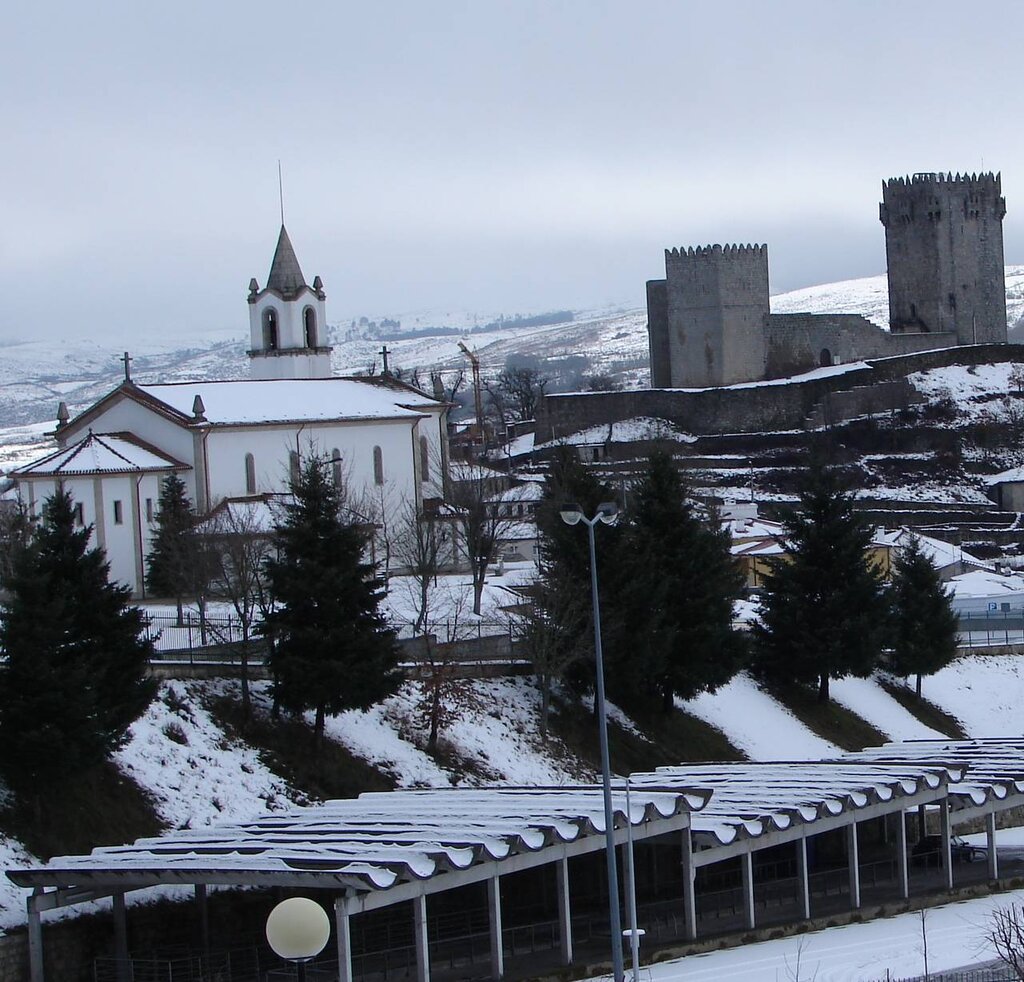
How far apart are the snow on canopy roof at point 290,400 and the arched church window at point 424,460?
1.23 meters

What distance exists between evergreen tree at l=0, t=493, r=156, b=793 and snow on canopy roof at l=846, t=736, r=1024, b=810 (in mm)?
14923

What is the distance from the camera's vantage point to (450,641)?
48219mm

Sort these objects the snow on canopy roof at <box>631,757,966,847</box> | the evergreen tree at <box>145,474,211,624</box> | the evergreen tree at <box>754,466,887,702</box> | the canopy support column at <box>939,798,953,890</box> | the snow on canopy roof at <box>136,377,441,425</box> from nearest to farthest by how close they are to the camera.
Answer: the snow on canopy roof at <box>631,757,966,847</box>, the canopy support column at <box>939,798,953,890</box>, the evergreen tree at <box>145,474,211,624</box>, the evergreen tree at <box>754,466,887,702</box>, the snow on canopy roof at <box>136,377,441,425</box>

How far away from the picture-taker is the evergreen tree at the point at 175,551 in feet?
172

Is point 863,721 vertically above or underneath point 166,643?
underneath

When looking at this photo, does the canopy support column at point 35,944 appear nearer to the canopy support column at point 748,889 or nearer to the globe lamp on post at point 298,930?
the canopy support column at point 748,889

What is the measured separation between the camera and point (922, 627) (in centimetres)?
5709

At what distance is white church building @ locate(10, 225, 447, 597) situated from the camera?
61219 mm

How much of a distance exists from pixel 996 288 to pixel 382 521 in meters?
51.5

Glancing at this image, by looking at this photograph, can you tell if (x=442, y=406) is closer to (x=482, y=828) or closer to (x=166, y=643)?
(x=166, y=643)

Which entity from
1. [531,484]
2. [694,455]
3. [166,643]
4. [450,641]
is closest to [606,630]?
[450,641]

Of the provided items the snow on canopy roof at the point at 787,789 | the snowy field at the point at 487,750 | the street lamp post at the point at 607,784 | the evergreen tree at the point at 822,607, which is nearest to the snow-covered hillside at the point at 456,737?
the snowy field at the point at 487,750

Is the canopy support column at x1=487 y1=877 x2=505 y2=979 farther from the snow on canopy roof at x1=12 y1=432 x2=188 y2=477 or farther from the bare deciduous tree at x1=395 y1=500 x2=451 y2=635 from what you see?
the snow on canopy roof at x1=12 y1=432 x2=188 y2=477

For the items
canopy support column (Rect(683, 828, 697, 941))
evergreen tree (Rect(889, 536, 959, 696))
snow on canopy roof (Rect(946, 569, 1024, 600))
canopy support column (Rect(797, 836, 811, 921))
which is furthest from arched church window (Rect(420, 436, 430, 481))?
canopy support column (Rect(683, 828, 697, 941))
